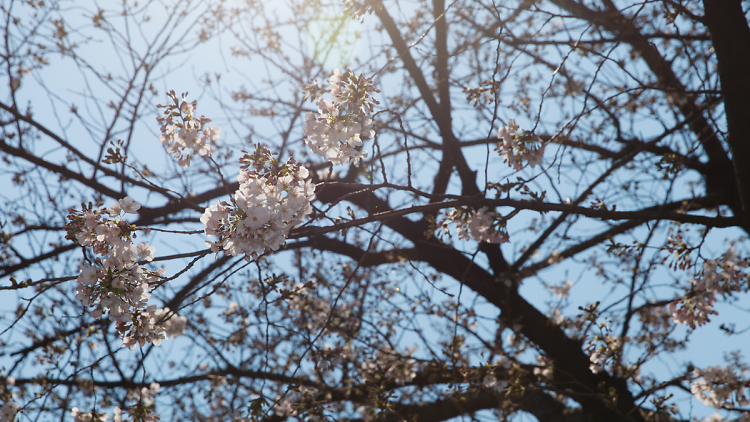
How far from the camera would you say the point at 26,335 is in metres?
4.38

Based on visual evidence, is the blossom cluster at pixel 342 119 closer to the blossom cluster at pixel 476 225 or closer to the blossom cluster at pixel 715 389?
the blossom cluster at pixel 476 225

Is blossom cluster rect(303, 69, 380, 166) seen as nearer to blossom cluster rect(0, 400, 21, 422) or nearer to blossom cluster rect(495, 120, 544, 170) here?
blossom cluster rect(495, 120, 544, 170)

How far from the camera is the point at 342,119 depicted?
2.11 meters

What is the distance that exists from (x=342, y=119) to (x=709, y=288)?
2.82 m

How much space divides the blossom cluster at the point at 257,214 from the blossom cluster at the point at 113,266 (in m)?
0.40

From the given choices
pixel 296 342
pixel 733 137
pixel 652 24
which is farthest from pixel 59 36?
pixel 652 24

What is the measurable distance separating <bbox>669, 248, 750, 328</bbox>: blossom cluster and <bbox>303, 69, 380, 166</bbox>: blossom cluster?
251 cm

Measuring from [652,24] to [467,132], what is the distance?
6.90ft

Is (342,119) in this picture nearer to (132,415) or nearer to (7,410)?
(132,415)

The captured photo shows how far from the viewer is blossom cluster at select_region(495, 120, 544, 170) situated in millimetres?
2814

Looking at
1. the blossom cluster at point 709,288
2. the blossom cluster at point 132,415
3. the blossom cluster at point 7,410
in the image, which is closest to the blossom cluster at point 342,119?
the blossom cluster at point 132,415

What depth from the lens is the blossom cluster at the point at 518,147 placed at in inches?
111

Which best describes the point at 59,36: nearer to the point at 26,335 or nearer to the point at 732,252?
the point at 26,335

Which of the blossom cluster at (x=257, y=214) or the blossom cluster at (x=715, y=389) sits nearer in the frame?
the blossom cluster at (x=257, y=214)
